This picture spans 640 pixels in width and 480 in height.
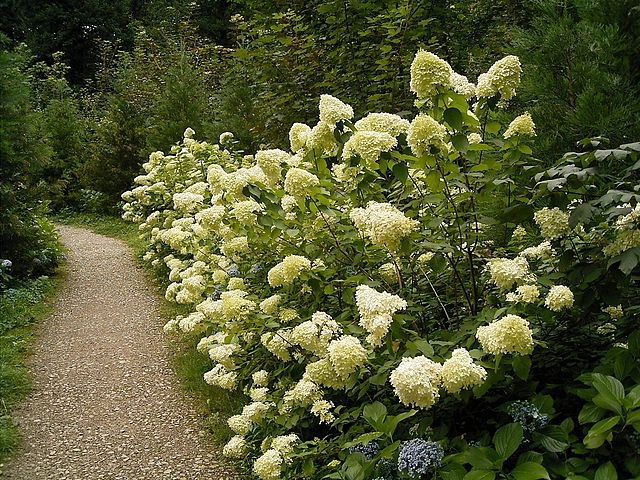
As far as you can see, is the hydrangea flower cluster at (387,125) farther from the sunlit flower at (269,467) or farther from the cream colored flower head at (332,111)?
the sunlit flower at (269,467)

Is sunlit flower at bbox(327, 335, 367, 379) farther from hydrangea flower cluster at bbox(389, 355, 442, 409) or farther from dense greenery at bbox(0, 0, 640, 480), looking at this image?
hydrangea flower cluster at bbox(389, 355, 442, 409)

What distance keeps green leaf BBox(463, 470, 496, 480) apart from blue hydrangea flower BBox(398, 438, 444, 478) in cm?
17

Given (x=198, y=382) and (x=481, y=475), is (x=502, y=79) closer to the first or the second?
(x=481, y=475)

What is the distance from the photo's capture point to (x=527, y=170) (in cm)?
208

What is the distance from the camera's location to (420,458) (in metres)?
1.91

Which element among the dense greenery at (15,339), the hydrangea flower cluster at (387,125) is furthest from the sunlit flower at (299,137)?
the dense greenery at (15,339)

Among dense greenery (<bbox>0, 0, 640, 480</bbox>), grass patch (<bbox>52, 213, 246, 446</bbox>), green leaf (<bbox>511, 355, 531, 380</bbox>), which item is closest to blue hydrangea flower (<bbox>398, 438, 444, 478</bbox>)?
dense greenery (<bbox>0, 0, 640, 480</bbox>)

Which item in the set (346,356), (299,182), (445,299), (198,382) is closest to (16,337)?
(198,382)

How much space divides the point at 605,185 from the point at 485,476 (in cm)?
119

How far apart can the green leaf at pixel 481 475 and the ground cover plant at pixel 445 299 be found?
34 millimetres

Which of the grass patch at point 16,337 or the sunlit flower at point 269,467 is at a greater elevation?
the sunlit flower at point 269,467

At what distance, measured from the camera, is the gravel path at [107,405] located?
134 inches

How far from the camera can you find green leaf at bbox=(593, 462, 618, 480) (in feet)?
5.49

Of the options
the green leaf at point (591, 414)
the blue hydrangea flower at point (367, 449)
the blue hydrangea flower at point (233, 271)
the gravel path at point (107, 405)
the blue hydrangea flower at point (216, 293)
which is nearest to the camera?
the green leaf at point (591, 414)
